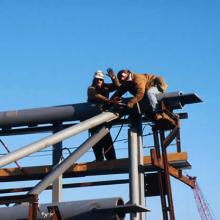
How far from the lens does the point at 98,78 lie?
15922mm

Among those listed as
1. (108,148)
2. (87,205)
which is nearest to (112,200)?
(87,205)

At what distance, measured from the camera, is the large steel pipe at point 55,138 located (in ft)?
43.1

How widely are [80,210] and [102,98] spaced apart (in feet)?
13.3

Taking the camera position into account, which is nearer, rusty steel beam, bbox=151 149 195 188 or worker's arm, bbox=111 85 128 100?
rusty steel beam, bbox=151 149 195 188

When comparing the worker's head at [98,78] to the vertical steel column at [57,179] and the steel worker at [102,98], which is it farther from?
the vertical steel column at [57,179]

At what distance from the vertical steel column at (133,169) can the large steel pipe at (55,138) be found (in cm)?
77

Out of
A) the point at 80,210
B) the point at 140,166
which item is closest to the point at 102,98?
the point at 140,166

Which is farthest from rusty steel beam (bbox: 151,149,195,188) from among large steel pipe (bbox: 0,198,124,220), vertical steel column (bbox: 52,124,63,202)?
vertical steel column (bbox: 52,124,63,202)

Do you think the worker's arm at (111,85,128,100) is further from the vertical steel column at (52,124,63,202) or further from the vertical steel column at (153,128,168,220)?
the vertical steel column at (52,124,63,202)

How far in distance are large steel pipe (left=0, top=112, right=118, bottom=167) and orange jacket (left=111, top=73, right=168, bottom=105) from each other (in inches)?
31.7

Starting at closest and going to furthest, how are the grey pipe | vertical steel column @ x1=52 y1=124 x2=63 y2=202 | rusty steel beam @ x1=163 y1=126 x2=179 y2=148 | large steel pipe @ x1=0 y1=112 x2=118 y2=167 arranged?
large steel pipe @ x1=0 y1=112 x2=118 y2=167 < the grey pipe < rusty steel beam @ x1=163 y1=126 x2=179 y2=148 < vertical steel column @ x1=52 y1=124 x2=63 y2=202

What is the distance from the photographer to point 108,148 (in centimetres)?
1661

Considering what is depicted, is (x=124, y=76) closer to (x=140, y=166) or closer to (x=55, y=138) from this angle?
(x=140, y=166)

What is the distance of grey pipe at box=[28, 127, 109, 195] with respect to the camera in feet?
44.2
